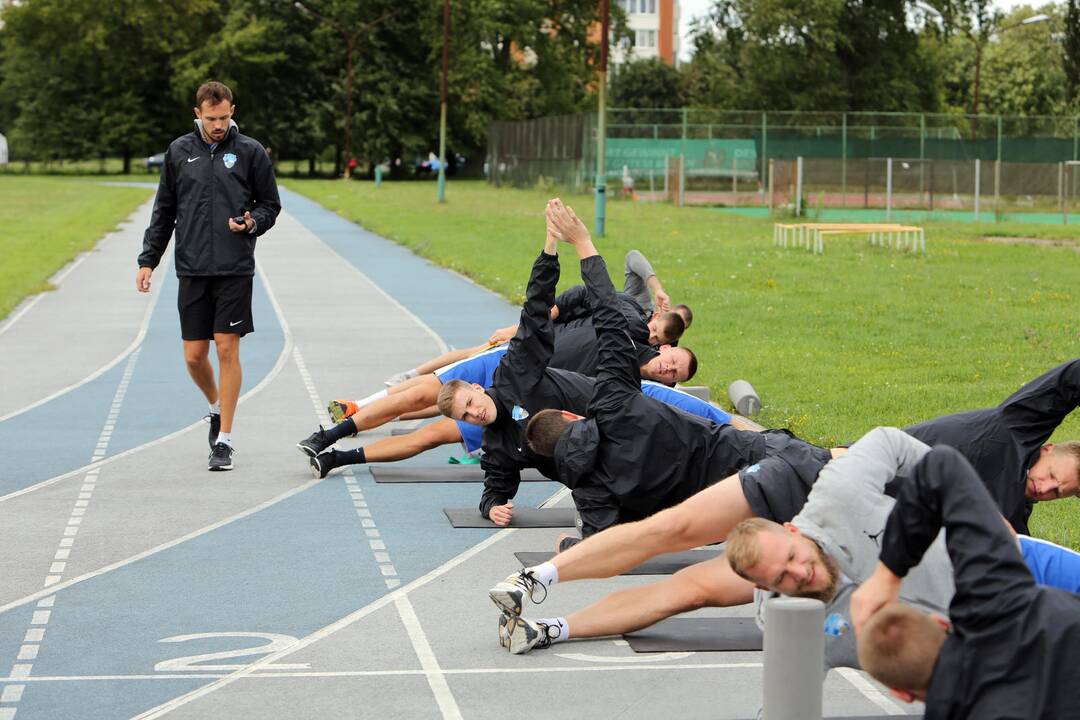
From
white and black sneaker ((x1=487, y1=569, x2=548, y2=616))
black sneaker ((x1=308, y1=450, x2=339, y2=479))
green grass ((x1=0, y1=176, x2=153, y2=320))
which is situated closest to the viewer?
white and black sneaker ((x1=487, y1=569, x2=548, y2=616))

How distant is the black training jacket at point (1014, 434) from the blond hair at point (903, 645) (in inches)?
92.1

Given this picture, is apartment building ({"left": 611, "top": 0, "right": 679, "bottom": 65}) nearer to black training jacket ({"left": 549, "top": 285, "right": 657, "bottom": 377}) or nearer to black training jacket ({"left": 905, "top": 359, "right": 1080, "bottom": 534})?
black training jacket ({"left": 549, "top": 285, "right": 657, "bottom": 377})

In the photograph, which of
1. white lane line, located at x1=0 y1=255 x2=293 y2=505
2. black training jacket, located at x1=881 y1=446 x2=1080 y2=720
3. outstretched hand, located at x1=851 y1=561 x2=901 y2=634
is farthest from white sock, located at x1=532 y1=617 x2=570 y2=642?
white lane line, located at x1=0 y1=255 x2=293 y2=505

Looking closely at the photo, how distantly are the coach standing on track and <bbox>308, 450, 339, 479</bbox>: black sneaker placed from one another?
64cm

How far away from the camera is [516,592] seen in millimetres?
6211

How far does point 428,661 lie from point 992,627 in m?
2.61

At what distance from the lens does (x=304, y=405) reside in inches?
498

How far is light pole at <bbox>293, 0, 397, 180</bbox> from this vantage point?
239 feet

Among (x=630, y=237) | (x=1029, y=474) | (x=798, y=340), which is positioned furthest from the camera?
(x=630, y=237)

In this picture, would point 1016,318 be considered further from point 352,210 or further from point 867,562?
point 352,210

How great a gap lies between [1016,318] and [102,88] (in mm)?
74506

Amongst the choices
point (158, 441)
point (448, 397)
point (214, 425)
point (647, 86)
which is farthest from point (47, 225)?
point (647, 86)

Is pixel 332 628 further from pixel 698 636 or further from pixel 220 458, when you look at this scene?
pixel 220 458

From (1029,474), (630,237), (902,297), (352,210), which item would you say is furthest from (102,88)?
(1029,474)
